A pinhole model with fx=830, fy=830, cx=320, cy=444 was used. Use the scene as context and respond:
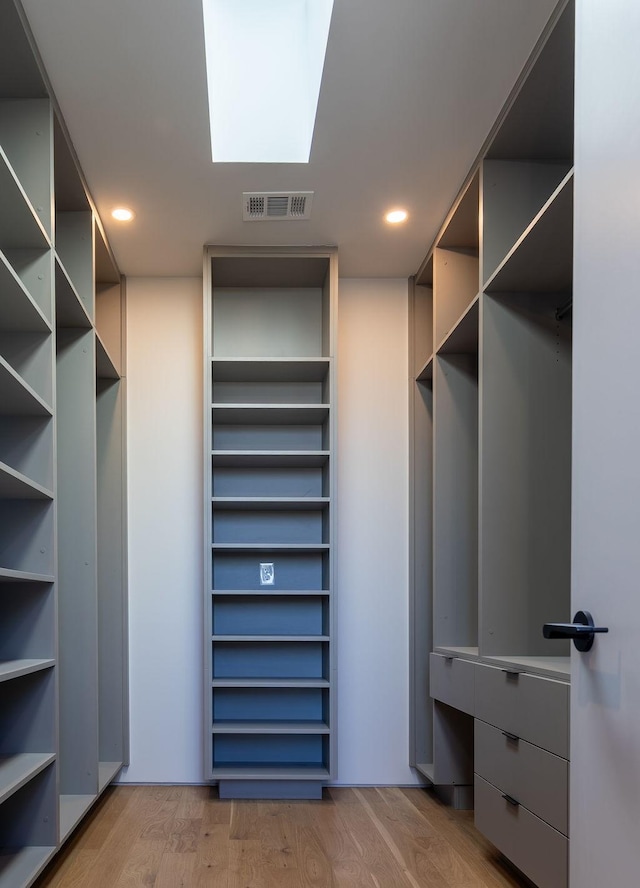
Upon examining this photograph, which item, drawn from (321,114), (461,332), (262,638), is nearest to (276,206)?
(321,114)

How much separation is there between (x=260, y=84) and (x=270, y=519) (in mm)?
1989

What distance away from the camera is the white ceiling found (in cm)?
221

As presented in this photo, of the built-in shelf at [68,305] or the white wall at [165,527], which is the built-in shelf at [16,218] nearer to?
the built-in shelf at [68,305]

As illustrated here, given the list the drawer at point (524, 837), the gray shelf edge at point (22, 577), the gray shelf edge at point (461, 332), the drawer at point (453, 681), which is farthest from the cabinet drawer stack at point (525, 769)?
the gray shelf edge at point (22, 577)

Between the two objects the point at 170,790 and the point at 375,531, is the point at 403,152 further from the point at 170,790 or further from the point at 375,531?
the point at 170,790

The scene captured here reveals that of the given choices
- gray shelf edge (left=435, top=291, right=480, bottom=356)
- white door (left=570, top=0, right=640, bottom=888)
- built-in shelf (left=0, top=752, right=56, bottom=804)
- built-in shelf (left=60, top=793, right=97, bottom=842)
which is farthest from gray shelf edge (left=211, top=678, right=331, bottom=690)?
white door (left=570, top=0, right=640, bottom=888)

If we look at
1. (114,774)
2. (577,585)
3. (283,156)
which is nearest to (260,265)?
(283,156)

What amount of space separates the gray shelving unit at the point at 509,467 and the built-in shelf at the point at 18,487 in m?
1.46

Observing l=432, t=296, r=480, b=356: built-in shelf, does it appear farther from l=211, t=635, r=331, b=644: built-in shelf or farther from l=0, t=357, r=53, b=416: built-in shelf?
l=0, t=357, r=53, b=416: built-in shelf

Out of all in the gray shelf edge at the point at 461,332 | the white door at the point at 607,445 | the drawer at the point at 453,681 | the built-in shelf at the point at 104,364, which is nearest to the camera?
the white door at the point at 607,445

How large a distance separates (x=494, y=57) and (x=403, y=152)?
1.98 ft

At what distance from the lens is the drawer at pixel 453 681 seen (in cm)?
303

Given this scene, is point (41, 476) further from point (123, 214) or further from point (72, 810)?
point (123, 214)

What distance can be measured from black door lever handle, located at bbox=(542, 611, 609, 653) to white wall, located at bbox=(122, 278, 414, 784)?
291cm
